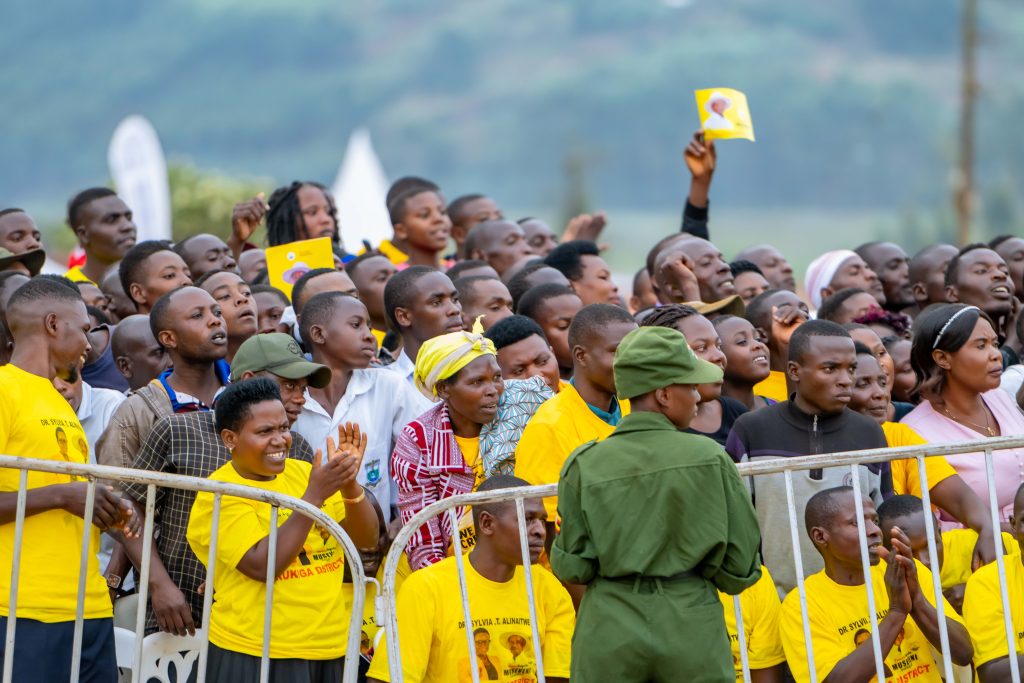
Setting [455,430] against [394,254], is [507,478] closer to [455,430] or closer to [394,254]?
[455,430]

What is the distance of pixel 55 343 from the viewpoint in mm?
6000

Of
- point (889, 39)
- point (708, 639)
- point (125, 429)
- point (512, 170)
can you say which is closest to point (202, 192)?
point (125, 429)

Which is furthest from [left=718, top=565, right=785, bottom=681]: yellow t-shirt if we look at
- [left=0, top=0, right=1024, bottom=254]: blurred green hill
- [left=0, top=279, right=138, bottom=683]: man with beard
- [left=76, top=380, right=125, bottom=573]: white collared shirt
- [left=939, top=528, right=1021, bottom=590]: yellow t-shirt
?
[left=0, top=0, right=1024, bottom=254]: blurred green hill

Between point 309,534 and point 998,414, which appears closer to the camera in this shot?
point 309,534

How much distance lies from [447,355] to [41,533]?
1796 millimetres

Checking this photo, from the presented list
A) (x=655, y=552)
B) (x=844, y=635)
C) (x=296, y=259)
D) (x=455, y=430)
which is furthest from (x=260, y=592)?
(x=296, y=259)

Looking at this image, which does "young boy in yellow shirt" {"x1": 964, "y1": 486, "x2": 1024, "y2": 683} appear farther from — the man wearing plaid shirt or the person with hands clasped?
the man wearing plaid shirt

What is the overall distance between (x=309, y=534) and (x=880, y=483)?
2427 mm

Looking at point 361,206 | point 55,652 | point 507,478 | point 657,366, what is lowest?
point 55,652

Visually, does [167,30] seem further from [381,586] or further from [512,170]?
[381,586]

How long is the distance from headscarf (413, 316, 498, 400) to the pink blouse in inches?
83.6

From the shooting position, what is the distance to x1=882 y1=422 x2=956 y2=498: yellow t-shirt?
645 cm

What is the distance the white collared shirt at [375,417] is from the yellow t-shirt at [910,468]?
2.09 meters

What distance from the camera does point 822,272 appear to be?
32.5 feet
